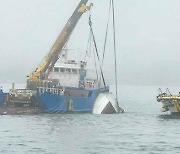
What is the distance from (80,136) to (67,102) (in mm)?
20575

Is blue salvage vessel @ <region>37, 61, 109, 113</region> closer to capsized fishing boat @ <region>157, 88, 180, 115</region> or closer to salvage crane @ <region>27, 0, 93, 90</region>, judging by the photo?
salvage crane @ <region>27, 0, 93, 90</region>

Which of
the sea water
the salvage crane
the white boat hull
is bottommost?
the sea water

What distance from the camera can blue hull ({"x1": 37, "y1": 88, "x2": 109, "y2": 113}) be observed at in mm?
59094

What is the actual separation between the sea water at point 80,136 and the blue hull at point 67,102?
1336mm

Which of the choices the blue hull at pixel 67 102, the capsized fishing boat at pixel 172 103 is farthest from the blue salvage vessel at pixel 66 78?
the capsized fishing boat at pixel 172 103

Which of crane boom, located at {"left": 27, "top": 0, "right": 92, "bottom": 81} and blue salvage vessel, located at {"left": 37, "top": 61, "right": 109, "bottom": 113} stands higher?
crane boom, located at {"left": 27, "top": 0, "right": 92, "bottom": 81}

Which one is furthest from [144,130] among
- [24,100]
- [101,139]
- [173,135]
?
[24,100]

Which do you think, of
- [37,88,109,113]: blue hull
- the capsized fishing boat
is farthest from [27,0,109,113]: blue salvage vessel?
the capsized fishing boat

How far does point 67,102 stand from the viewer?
61.4 m

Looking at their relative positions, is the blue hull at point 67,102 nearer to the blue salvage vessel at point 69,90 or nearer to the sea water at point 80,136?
the blue salvage vessel at point 69,90

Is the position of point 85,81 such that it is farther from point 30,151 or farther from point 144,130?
point 30,151

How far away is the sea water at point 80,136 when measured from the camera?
35.1 m

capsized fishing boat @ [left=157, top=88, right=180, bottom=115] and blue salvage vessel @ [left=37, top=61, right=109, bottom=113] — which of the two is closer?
blue salvage vessel @ [left=37, top=61, right=109, bottom=113]

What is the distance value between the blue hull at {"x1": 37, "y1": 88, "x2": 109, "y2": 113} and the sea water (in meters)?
1.34
